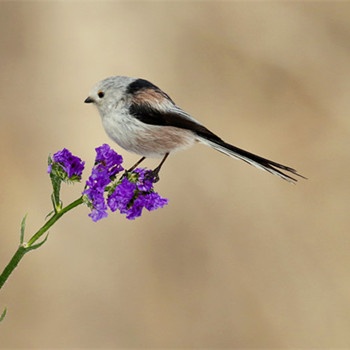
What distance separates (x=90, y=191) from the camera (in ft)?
2.83

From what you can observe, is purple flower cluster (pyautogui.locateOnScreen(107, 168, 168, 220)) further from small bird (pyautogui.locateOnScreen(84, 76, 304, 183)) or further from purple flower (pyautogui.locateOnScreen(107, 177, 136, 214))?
small bird (pyautogui.locateOnScreen(84, 76, 304, 183))

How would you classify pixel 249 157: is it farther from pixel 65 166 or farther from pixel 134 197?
pixel 65 166

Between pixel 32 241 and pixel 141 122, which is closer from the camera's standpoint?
pixel 32 241

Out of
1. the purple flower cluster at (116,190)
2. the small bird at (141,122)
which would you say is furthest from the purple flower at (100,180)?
the small bird at (141,122)

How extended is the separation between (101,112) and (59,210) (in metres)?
0.29

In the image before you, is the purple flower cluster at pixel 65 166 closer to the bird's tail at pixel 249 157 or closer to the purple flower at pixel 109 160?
the purple flower at pixel 109 160

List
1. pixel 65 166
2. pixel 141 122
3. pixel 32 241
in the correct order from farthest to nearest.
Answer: pixel 141 122
pixel 65 166
pixel 32 241

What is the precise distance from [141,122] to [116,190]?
24 cm

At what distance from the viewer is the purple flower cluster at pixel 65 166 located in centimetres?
94

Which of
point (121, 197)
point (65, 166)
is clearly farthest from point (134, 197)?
point (65, 166)

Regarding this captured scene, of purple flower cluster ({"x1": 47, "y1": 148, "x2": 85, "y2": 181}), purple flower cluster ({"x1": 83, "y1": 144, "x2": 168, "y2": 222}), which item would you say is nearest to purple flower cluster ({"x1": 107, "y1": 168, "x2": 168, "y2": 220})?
purple flower cluster ({"x1": 83, "y1": 144, "x2": 168, "y2": 222})

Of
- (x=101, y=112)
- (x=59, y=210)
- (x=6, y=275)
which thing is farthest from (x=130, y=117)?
(x=6, y=275)

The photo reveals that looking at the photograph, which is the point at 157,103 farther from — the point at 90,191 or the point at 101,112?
the point at 90,191

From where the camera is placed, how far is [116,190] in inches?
34.2
